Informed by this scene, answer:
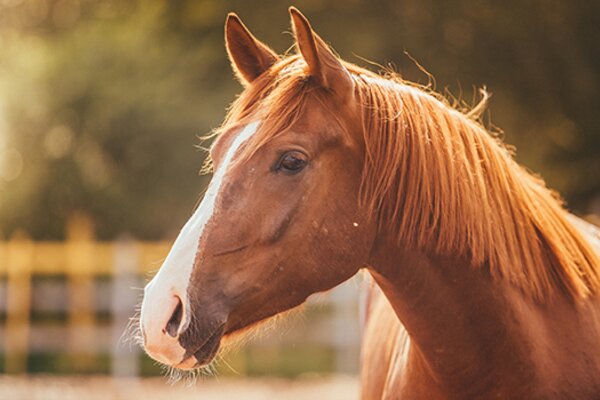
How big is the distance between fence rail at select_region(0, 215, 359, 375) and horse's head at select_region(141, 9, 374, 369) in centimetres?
912

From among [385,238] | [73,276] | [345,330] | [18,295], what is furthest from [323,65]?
[18,295]

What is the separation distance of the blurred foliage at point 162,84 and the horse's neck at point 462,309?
10088mm

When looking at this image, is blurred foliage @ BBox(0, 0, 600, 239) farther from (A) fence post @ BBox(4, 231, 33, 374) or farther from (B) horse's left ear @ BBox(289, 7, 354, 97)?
(B) horse's left ear @ BBox(289, 7, 354, 97)

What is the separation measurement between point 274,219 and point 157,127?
11.8 meters

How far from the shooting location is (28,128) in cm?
1415

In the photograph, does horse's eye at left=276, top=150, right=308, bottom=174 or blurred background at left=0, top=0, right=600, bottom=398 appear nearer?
horse's eye at left=276, top=150, right=308, bottom=174

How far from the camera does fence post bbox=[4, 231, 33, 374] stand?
41.3 ft

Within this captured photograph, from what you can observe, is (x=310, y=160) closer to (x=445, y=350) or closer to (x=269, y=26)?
(x=445, y=350)

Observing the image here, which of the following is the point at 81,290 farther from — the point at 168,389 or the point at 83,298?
the point at 168,389

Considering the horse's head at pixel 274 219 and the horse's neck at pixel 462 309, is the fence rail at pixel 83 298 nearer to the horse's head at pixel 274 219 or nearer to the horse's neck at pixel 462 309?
the horse's neck at pixel 462 309

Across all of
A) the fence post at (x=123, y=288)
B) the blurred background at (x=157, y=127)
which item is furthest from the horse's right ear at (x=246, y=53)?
the fence post at (x=123, y=288)

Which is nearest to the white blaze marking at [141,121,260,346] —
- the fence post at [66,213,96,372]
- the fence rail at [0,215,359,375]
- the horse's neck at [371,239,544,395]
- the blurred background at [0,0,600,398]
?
the horse's neck at [371,239,544,395]

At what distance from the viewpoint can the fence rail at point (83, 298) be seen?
12.0m

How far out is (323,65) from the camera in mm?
2719
